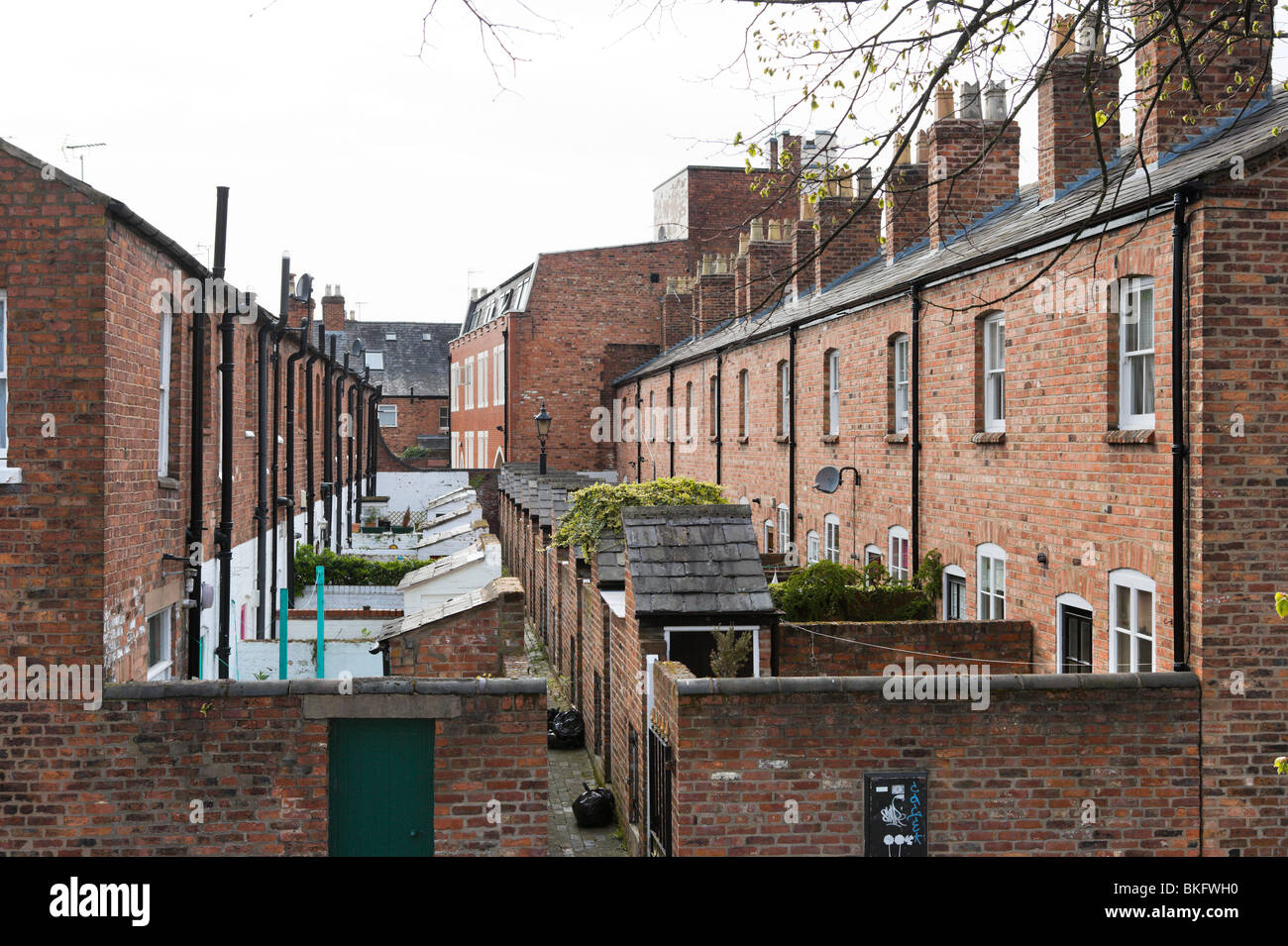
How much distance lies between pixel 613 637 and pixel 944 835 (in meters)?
5.13

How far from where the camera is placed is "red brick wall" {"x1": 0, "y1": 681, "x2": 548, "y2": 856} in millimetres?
8352

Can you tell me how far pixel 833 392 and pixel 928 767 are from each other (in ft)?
37.2

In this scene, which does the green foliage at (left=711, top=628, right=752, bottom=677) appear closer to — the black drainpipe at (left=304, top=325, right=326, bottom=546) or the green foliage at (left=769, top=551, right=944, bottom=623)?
the green foliage at (left=769, top=551, right=944, bottom=623)

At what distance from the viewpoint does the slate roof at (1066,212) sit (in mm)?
9344

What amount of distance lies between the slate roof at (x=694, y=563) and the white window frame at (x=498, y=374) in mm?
35336

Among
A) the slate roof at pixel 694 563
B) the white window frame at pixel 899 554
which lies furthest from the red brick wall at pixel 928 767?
the white window frame at pixel 899 554

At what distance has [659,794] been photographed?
9812 mm

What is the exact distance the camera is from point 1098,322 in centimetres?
1065

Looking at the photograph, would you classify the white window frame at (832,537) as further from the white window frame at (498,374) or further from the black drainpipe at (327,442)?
the white window frame at (498,374)

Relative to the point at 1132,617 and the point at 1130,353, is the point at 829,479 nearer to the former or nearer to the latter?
the point at 1130,353

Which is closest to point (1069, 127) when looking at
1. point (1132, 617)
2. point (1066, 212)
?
point (1066, 212)

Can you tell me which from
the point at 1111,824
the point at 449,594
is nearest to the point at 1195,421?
the point at 1111,824

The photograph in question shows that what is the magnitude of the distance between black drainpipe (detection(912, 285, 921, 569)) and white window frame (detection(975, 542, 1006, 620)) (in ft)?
5.73

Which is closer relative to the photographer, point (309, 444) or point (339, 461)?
point (309, 444)
